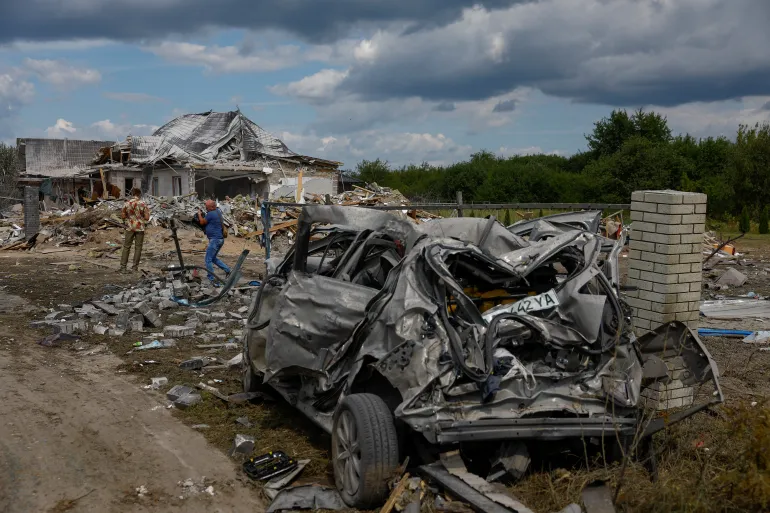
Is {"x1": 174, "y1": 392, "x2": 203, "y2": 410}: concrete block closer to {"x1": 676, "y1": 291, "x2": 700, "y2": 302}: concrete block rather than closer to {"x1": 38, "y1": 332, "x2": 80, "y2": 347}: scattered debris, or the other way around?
{"x1": 38, "y1": 332, "x2": 80, "y2": 347}: scattered debris

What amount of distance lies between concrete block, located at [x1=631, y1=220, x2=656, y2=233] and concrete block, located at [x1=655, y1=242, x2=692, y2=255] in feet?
0.57

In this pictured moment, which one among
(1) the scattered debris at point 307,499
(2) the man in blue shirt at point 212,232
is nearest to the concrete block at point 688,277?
(1) the scattered debris at point 307,499

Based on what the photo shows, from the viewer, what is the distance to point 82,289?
15.7m

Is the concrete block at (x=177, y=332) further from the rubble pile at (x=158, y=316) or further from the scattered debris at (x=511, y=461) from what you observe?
the scattered debris at (x=511, y=461)

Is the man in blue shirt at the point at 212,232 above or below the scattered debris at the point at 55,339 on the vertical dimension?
above

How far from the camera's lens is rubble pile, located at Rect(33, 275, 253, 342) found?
11.1 metres

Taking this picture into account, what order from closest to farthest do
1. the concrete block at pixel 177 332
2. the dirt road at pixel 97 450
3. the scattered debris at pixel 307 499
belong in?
the scattered debris at pixel 307 499, the dirt road at pixel 97 450, the concrete block at pixel 177 332

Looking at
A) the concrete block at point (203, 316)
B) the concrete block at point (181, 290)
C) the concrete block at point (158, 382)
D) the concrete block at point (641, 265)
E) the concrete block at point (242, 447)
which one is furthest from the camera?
the concrete block at point (181, 290)

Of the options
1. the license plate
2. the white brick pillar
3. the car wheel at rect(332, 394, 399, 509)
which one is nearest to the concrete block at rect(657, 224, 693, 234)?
the white brick pillar

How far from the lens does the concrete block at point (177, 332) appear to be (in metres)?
10.9

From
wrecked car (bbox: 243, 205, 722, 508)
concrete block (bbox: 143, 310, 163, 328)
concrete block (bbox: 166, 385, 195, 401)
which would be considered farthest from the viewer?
concrete block (bbox: 143, 310, 163, 328)

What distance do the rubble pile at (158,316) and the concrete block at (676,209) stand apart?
6.41 meters

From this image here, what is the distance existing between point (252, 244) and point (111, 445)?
22023 millimetres

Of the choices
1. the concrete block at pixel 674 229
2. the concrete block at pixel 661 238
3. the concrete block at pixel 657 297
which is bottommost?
the concrete block at pixel 657 297
